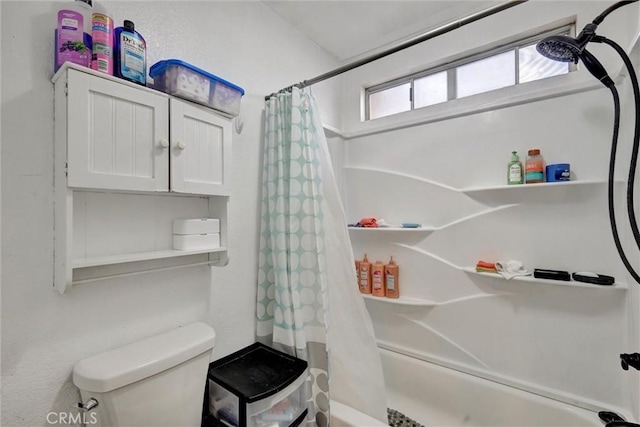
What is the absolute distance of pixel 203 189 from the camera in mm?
1146

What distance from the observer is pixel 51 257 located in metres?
0.92

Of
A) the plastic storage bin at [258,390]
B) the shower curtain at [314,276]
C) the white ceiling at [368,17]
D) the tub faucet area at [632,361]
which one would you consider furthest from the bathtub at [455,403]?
the white ceiling at [368,17]

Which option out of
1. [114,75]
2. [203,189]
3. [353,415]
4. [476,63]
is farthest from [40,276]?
[476,63]

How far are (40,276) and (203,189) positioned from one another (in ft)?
1.93

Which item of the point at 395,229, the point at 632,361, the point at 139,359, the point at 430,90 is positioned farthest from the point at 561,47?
the point at 139,359

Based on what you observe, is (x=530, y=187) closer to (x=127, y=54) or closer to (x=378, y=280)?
(x=378, y=280)

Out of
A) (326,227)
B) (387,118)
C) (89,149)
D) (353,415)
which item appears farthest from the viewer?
(387,118)

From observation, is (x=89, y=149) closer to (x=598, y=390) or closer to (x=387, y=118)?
(x=387, y=118)

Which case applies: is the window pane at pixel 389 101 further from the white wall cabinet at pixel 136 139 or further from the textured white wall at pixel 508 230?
the white wall cabinet at pixel 136 139

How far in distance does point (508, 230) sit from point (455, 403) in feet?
3.78

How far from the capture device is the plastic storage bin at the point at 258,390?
43.0 inches

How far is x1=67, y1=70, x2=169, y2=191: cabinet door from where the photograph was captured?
833 millimetres

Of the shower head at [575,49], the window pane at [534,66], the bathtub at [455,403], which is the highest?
the window pane at [534,66]

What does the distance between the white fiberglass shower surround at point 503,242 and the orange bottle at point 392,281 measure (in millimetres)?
60
